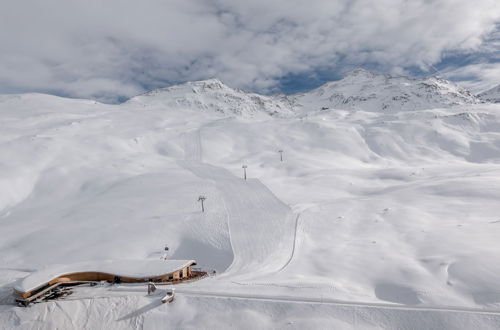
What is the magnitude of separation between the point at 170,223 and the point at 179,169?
20.1 meters

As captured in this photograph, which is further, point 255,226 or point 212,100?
point 212,100

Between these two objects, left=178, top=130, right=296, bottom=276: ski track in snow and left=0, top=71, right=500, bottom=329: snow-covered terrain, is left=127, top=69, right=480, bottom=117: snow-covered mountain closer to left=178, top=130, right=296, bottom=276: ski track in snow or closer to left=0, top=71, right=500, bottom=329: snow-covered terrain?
left=0, top=71, right=500, bottom=329: snow-covered terrain

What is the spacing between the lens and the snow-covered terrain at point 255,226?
14891 mm

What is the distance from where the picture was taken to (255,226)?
29078 millimetres

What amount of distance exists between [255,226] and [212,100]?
147 m

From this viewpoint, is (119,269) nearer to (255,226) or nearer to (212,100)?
(255,226)

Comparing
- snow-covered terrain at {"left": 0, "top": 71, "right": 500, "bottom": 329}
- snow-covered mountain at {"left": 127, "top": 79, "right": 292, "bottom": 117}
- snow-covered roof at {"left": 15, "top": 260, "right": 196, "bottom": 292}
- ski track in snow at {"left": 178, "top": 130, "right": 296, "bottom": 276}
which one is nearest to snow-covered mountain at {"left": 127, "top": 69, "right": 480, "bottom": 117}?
snow-covered mountain at {"left": 127, "top": 79, "right": 292, "bottom": 117}

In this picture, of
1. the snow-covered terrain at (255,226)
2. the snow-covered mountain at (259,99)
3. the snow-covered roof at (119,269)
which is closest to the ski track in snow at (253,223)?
the snow-covered terrain at (255,226)

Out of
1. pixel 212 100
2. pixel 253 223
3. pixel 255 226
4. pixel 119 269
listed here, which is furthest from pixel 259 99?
pixel 119 269

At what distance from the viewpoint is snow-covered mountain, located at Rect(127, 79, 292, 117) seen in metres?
158

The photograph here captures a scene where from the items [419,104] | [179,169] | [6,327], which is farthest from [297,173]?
[419,104]

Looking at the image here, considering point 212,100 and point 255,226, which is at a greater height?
point 212,100

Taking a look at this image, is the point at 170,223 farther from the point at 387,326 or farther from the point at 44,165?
the point at 44,165

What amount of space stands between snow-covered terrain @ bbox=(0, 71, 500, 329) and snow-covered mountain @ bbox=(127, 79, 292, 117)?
275ft
